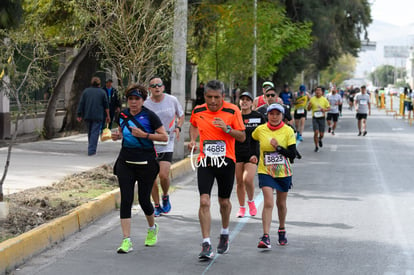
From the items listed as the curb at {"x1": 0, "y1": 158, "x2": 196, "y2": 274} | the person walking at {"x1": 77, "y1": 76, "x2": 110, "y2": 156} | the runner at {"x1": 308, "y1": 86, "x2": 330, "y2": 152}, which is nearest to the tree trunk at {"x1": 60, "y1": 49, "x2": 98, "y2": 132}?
the runner at {"x1": 308, "y1": 86, "x2": 330, "y2": 152}

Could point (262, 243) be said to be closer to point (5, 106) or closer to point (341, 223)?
point (341, 223)

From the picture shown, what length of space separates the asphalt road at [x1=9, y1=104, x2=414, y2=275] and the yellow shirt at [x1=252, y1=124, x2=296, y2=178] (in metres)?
0.81

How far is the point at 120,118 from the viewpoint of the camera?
27.3 ft

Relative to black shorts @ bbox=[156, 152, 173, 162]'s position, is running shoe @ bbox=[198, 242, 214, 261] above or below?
below

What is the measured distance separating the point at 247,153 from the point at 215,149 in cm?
251

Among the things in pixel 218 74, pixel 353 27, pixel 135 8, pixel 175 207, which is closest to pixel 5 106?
pixel 218 74

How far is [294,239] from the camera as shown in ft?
29.2

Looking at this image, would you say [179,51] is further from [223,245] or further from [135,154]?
[223,245]

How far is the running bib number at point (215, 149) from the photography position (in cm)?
791

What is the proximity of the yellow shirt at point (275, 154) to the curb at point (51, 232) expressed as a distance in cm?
233

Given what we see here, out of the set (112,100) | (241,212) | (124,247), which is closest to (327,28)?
(112,100)

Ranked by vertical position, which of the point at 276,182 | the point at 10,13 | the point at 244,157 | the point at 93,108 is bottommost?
the point at 276,182

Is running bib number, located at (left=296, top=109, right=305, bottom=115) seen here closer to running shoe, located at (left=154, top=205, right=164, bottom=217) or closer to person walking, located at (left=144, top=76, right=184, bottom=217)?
person walking, located at (left=144, top=76, right=184, bottom=217)

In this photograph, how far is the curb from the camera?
24.1 ft
